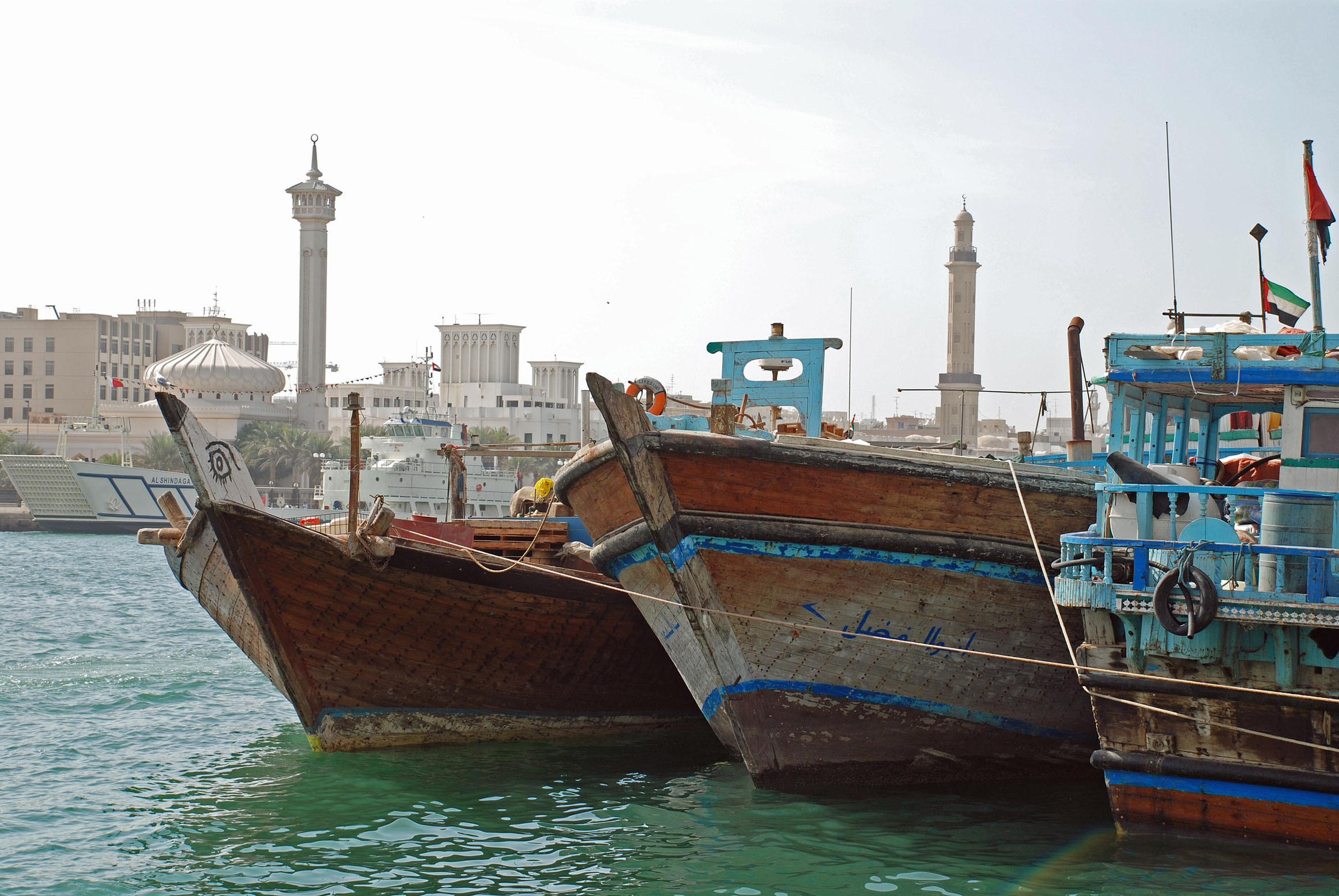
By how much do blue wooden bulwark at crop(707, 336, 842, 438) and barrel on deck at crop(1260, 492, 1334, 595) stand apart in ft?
15.9

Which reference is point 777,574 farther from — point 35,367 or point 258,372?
point 35,367

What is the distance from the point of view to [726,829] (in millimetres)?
8984

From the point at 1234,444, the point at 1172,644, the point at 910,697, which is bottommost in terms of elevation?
the point at 910,697

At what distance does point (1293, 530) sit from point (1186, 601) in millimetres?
860

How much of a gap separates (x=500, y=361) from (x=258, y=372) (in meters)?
18.9

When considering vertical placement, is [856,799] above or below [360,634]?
below

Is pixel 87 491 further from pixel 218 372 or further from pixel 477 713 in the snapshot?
pixel 477 713

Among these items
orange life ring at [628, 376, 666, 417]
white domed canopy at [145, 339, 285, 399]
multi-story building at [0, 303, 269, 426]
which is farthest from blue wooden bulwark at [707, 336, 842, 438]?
multi-story building at [0, 303, 269, 426]

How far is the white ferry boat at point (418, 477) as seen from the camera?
42.4m

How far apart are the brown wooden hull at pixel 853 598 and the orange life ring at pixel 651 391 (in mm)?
998

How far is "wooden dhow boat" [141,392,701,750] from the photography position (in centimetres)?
1044

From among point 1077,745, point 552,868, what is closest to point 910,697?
point 1077,745

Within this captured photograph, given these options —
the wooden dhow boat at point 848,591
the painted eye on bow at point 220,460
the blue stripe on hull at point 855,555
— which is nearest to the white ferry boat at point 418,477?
the painted eye on bow at point 220,460

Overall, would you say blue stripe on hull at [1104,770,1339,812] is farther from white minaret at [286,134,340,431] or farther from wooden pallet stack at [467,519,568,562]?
white minaret at [286,134,340,431]
